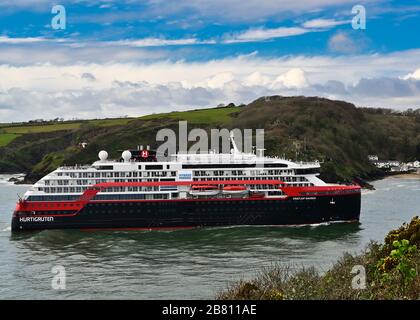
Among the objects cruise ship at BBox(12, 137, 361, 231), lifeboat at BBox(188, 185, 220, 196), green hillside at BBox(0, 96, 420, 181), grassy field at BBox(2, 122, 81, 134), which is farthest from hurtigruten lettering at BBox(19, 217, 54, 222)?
grassy field at BBox(2, 122, 81, 134)

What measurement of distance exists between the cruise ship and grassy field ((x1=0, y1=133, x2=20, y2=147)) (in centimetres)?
12229

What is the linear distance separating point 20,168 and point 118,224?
4262 inches

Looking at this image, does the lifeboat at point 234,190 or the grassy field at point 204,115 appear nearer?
the lifeboat at point 234,190

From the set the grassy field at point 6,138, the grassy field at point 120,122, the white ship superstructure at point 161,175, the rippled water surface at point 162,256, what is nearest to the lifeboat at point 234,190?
the white ship superstructure at point 161,175

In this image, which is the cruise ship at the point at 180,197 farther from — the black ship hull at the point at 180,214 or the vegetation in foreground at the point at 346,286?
the vegetation in foreground at the point at 346,286

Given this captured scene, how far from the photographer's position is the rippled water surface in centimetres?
3028

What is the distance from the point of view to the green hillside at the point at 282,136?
11619 centimetres

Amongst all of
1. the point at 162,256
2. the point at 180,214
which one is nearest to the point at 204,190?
the point at 180,214

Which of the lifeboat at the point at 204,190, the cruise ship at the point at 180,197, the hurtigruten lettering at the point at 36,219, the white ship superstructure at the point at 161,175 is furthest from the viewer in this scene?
the lifeboat at the point at 204,190

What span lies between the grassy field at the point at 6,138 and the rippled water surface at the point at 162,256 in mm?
115067

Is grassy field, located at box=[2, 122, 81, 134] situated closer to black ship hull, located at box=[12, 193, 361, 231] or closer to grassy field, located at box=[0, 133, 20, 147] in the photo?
grassy field, located at box=[0, 133, 20, 147]

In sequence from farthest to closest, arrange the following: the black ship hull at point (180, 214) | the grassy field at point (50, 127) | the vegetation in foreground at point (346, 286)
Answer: the grassy field at point (50, 127) < the black ship hull at point (180, 214) < the vegetation in foreground at point (346, 286)
